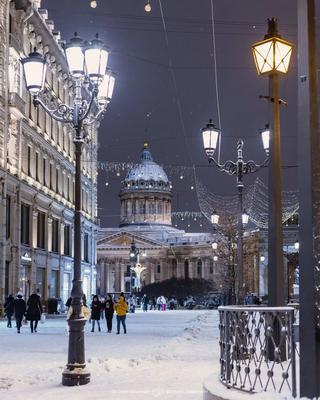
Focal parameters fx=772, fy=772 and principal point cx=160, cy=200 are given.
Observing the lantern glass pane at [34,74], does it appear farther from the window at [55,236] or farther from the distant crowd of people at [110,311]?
the window at [55,236]

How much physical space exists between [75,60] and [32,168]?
112 feet

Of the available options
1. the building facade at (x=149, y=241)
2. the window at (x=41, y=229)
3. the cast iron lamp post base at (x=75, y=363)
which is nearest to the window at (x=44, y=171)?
the window at (x=41, y=229)

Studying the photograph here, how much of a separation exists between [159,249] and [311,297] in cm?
13963

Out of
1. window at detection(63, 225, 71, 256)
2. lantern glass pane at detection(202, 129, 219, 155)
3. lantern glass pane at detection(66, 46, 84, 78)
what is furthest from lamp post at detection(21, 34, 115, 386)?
window at detection(63, 225, 71, 256)

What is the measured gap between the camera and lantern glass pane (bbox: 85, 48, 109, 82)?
48.4ft

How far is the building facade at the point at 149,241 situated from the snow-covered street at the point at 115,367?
11266cm

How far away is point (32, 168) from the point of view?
48281mm

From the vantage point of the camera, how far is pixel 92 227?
69750 mm

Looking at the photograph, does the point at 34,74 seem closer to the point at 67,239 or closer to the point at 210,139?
the point at 210,139

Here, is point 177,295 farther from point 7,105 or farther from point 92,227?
point 7,105

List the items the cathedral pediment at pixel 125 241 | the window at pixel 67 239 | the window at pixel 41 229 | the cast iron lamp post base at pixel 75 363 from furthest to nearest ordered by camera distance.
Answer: the cathedral pediment at pixel 125 241 < the window at pixel 67 239 < the window at pixel 41 229 < the cast iron lamp post base at pixel 75 363

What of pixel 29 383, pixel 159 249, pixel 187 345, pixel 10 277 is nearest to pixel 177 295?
pixel 159 249

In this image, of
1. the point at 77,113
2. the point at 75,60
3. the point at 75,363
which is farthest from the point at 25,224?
the point at 75,363

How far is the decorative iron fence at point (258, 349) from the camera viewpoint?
25.2 ft
